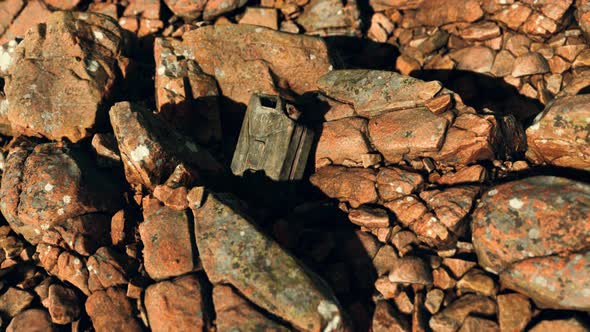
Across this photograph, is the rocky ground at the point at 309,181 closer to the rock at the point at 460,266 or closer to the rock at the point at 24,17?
the rock at the point at 460,266

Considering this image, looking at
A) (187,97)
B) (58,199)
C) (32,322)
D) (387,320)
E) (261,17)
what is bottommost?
(32,322)

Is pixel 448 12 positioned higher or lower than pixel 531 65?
higher

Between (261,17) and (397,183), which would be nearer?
(397,183)

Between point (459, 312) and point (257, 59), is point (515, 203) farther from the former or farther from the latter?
point (257, 59)

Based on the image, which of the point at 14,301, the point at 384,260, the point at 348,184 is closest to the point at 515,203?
the point at 384,260

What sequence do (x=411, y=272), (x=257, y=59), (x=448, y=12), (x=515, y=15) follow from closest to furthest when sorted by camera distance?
(x=411, y=272) → (x=257, y=59) → (x=515, y=15) → (x=448, y=12)

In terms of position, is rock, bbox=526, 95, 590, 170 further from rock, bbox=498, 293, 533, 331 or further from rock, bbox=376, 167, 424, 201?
rock, bbox=498, 293, 533, 331
